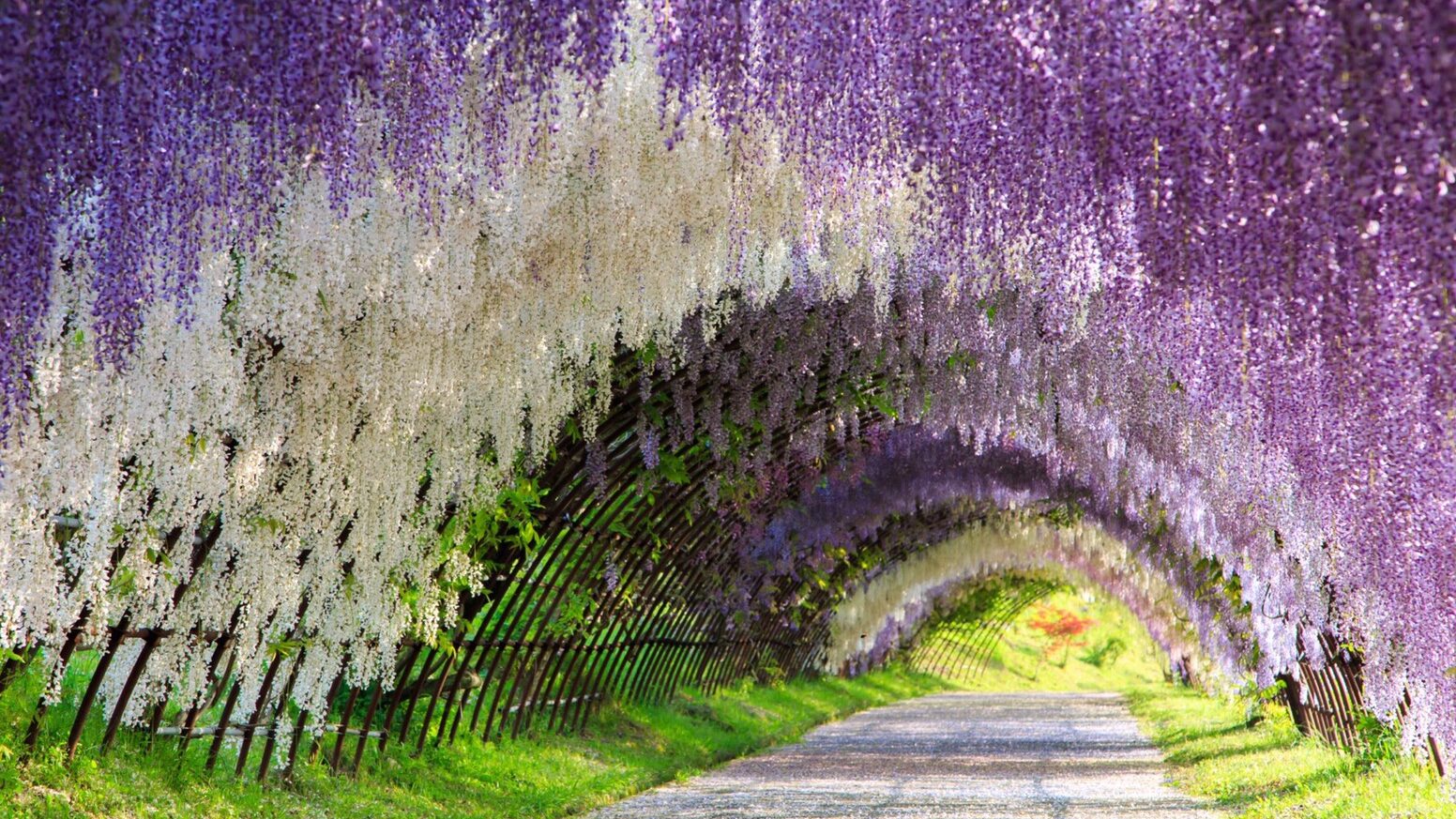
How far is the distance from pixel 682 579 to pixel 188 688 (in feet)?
30.7

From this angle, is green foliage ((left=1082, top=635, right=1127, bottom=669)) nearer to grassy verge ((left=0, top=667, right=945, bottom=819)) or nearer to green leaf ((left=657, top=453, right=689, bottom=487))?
grassy verge ((left=0, top=667, right=945, bottom=819))

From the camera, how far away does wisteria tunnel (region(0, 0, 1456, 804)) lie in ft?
10.8

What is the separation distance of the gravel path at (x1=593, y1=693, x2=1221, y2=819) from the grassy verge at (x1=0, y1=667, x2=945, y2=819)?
44 cm

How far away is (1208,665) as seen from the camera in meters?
21.3

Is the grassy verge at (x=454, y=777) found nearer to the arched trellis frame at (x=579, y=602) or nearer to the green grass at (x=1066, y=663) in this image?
the arched trellis frame at (x=579, y=602)

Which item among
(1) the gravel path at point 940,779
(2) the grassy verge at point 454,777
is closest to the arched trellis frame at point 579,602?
(2) the grassy verge at point 454,777

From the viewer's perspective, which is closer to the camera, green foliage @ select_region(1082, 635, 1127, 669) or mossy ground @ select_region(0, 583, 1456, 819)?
mossy ground @ select_region(0, 583, 1456, 819)

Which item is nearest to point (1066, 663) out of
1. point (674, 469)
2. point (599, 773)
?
point (599, 773)

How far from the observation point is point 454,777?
1016 centimetres

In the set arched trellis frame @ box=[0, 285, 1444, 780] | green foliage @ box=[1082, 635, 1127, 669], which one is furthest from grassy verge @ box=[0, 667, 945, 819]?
green foliage @ box=[1082, 635, 1127, 669]

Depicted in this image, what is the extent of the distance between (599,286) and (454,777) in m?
5.61

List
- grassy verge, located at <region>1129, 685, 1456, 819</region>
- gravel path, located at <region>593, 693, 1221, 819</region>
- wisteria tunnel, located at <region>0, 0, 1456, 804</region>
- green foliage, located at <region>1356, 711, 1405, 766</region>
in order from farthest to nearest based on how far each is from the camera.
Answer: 1. green foliage, located at <region>1356, 711, 1405, 766</region>
2. gravel path, located at <region>593, 693, 1221, 819</region>
3. grassy verge, located at <region>1129, 685, 1456, 819</region>
4. wisteria tunnel, located at <region>0, 0, 1456, 804</region>

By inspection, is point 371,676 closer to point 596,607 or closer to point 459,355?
point 459,355

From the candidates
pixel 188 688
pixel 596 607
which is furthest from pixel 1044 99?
pixel 596 607
